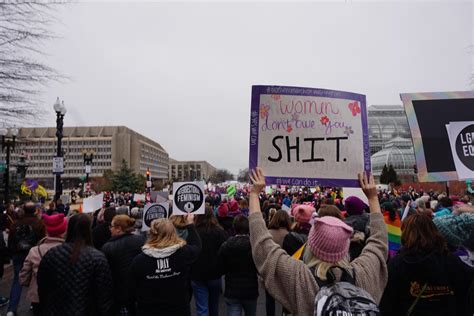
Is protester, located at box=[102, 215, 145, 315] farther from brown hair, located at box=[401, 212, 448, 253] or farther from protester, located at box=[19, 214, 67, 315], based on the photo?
brown hair, located at box=[401, 212, 448, 253]

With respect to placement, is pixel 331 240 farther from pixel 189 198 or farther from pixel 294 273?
pixel 189 198

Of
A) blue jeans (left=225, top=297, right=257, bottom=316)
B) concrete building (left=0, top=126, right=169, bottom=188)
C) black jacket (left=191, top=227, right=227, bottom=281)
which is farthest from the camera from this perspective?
concrete building (left=0, top=126, right=169, bottom=188)

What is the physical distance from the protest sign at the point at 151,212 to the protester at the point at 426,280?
478cm

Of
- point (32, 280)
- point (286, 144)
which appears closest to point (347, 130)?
point (286, 144)

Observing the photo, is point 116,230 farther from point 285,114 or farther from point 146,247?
point 285,114

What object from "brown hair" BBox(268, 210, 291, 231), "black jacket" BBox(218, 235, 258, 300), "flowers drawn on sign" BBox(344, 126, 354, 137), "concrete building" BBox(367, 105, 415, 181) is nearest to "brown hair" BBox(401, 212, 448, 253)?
"flowers drawn on sign" BBox(344, 126, 354, 137)

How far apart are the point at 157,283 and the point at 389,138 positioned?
297 feet

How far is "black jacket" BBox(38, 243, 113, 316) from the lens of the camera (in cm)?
350

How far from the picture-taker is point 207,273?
5348 millimetres

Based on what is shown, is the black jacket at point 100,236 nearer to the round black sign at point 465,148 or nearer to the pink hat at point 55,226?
the pink hat at point 55,226

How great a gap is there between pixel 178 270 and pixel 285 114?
1996 mm

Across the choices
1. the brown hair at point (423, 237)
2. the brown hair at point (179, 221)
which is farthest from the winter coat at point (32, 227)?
the brown hair at point (423, 237)

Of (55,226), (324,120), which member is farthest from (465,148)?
(55,226)

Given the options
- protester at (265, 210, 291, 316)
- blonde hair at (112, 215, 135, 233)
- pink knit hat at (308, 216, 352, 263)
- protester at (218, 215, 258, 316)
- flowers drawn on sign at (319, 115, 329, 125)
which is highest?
flowers drawn on sign at (319, 115, 329, 125)
